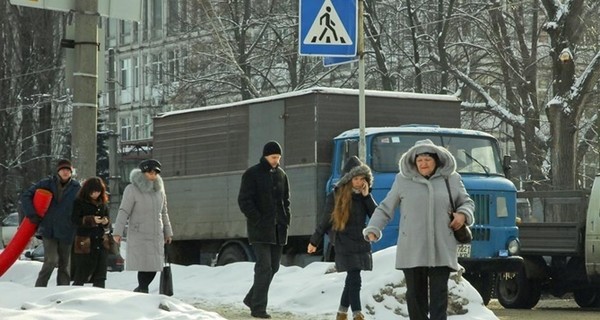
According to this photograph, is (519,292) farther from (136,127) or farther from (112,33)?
(112,33)

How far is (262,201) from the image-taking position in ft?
53.8

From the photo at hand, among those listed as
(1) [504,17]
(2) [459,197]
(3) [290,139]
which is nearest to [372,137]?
(3) [290,139]

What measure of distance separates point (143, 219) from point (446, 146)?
6638 millimetres

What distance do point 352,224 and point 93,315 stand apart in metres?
3.59

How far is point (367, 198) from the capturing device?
49.6ft

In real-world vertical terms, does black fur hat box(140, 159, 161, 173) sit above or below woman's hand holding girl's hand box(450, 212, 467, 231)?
above

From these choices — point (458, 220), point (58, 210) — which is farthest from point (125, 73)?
point (458, 220)

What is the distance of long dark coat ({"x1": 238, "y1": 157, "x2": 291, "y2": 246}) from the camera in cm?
1634

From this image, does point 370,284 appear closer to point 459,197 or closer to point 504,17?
point 459,197

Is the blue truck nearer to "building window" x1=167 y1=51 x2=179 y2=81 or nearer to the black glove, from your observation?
the black glove

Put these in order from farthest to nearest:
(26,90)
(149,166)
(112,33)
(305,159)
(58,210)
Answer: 1. (112,33)
2. (26,90)
3. (305,159)
4. (58,210)
5. (149,166)

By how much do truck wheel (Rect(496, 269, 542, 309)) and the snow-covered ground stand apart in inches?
153

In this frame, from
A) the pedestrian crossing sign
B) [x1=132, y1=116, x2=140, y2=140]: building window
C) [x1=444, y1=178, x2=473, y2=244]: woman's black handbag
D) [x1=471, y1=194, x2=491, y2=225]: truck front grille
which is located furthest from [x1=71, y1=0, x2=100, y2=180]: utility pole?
[x1=132, y1=116, x2=140, y2=140]: building window

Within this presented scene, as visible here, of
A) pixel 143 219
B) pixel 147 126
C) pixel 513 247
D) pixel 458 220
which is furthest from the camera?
pixel 147 126
